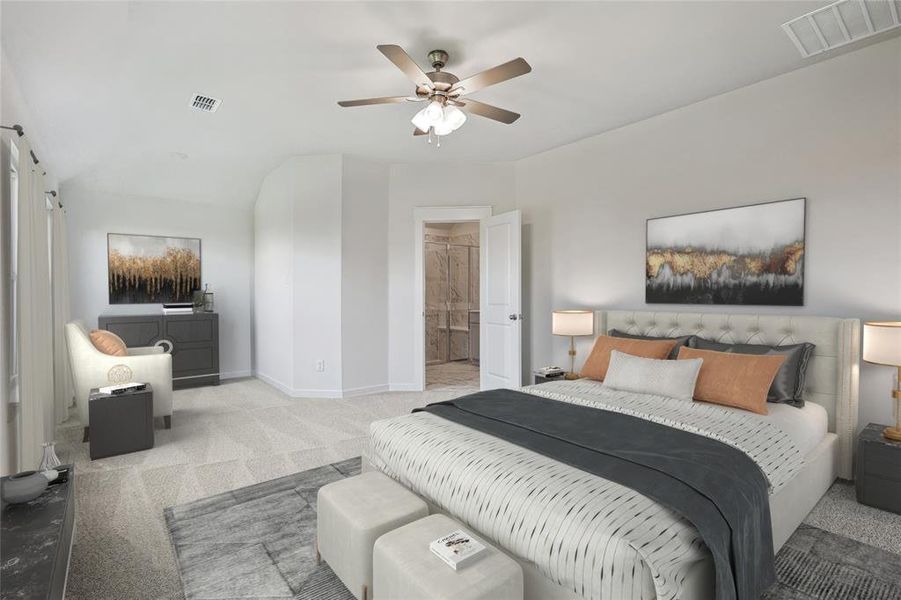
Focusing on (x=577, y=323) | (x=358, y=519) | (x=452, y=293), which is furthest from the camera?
(x=452, y=293)

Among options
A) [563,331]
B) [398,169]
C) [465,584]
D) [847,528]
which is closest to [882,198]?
[847,528]

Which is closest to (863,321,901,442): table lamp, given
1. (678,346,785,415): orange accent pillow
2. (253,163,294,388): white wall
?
(678,346,785,415): orange accent pillow

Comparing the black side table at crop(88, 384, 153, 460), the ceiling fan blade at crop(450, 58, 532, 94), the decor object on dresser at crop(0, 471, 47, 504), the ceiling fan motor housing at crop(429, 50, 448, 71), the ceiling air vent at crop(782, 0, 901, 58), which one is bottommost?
the black side table at crop(88, 384, 153, 460)

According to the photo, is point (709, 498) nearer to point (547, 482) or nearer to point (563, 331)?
point (547, 482)

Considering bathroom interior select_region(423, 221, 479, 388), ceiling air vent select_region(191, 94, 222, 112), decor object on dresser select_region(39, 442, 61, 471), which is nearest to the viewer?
decor object on dresser select_region(39, 442, 61, 471)

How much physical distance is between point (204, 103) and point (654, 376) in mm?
4041

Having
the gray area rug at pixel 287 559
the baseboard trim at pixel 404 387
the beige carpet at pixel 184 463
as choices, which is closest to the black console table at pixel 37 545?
the beige carpet at pixel 184 463

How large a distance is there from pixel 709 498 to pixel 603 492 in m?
0.38

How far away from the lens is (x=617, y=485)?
1.64m

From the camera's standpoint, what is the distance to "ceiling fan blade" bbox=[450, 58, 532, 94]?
2322 mm

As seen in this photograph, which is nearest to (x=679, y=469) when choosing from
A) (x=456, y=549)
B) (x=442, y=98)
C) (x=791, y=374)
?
(x=456, y=549)

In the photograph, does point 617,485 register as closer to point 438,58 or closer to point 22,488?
point 22,488

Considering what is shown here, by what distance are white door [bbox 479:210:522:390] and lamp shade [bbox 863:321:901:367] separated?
281 cm

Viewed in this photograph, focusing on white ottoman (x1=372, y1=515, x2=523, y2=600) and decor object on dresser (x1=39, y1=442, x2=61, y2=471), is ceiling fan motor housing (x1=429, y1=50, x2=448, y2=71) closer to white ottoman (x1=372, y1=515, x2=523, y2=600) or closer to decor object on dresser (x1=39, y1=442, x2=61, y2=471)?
white ottoman (x1=372, y1=515, x2=523, y2=600)
